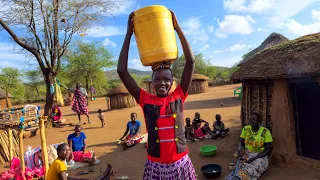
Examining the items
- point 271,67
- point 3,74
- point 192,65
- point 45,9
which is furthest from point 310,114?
point 3,74

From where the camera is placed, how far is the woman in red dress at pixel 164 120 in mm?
1728

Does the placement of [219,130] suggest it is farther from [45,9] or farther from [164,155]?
[45,9]

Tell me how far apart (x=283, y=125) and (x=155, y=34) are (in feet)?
12.7

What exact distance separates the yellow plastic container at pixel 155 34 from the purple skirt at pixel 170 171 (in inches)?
30.6

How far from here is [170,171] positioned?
1718mm

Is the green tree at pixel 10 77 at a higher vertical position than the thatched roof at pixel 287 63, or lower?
higher

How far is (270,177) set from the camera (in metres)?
4.16

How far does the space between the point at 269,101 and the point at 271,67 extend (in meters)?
0.83

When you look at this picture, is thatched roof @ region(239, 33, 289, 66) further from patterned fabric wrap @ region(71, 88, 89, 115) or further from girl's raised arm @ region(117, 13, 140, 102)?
girl's raised arm @ region(117, 13, 140, 102)

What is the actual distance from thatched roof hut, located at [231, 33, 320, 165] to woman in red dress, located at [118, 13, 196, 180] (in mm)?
3140

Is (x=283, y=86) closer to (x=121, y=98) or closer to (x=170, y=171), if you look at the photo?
(x=170, y=171)

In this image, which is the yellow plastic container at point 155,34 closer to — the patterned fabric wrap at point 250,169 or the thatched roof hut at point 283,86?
the patterned fabric wrap at point 250,169

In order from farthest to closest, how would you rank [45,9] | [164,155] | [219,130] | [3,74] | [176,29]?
[3,74], [45,9], [219,130], [176,29], [164,155]

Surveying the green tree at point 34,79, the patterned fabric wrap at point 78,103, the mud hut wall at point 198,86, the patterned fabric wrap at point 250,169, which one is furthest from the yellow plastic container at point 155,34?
the green tree at point 34,79
